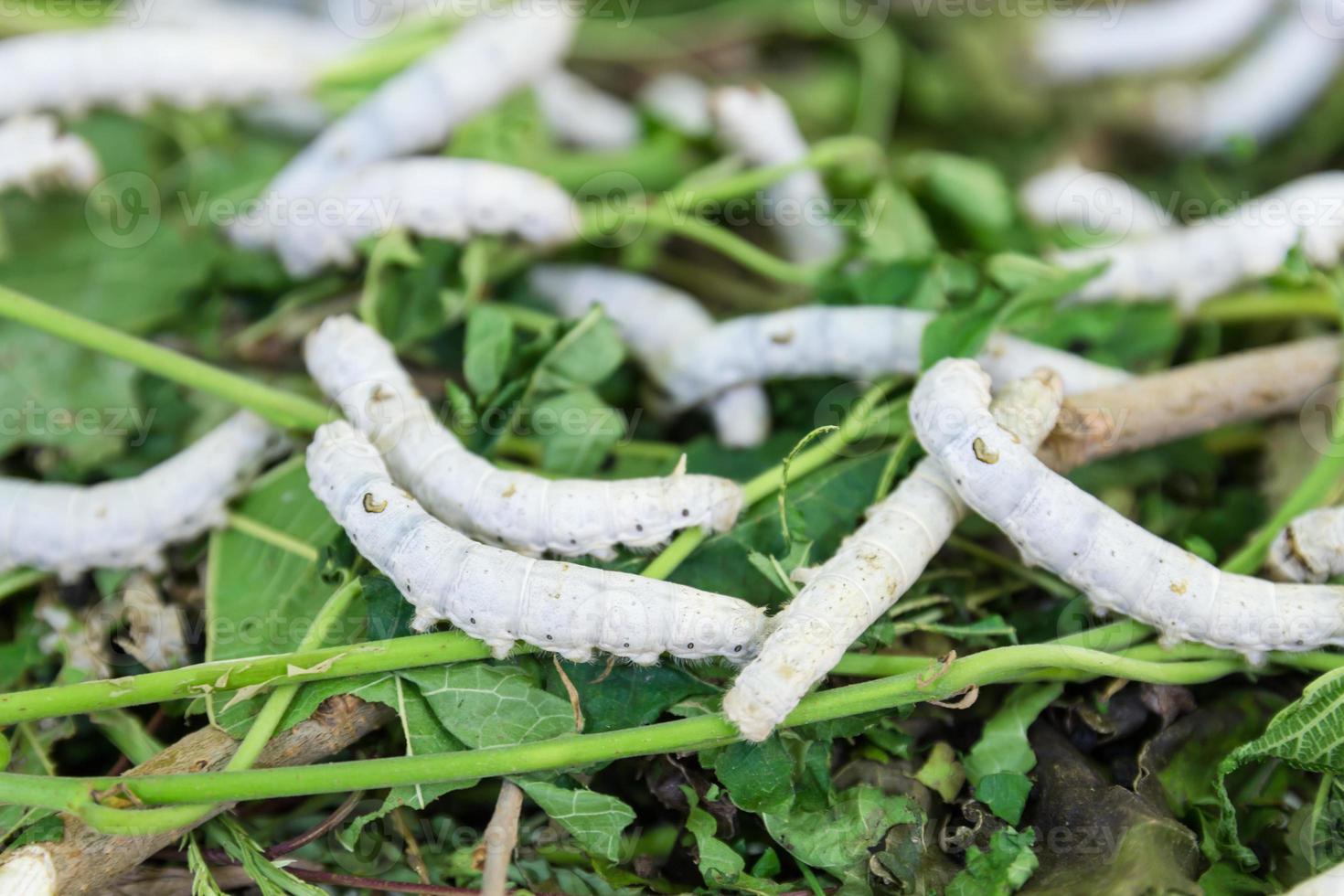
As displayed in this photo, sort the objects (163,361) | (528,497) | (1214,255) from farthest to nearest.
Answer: (1214,255)
(163,361)
(528,497)

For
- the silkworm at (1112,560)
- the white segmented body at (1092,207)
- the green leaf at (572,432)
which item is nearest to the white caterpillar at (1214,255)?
the white segmented body at (1092,207)

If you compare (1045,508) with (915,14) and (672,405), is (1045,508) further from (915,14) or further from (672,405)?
(915,14)

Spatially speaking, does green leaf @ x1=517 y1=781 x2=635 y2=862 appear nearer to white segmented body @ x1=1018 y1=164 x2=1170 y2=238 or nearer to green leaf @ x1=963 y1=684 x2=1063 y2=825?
green leaf @ x1=963 y1=684 x2=1063 y2=825

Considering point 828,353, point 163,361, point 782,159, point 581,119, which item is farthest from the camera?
point 581,119

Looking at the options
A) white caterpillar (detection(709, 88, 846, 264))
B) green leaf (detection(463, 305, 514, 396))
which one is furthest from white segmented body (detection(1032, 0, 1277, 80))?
green leaf (detection(463, 305, 514, 396))

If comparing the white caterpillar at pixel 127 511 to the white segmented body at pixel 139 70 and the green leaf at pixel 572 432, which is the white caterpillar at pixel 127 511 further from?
the white segmented body at pixel 139 70

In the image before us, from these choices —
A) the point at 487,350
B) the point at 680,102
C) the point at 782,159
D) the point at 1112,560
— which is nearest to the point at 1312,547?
the point at 1112,560

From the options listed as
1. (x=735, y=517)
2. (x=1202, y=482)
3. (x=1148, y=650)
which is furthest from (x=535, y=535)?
(x=1202, y=482)

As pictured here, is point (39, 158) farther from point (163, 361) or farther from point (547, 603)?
point (547, 603)
